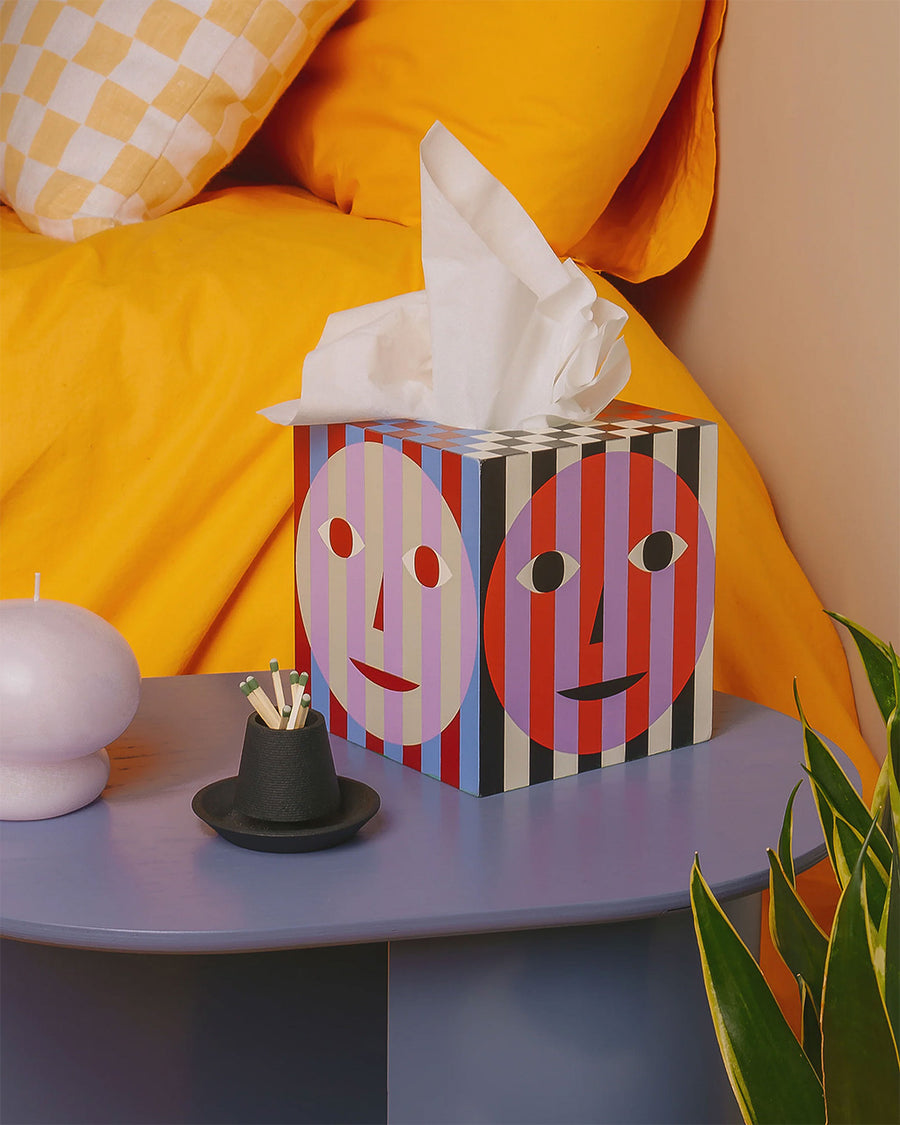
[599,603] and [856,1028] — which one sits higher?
[599,603]

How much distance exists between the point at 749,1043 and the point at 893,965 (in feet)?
0.30

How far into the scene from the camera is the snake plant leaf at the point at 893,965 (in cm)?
57

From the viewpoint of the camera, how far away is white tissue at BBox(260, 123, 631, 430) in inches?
33.2

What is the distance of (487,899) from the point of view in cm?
67

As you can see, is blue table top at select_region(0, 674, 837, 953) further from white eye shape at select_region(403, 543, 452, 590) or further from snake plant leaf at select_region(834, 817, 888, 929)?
white eye shape at select_region(403, 543, 452, 590)

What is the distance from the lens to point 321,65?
1.48 metres

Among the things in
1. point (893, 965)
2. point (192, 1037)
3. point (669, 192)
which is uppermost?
point (669, 192)

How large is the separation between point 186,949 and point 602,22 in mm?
1034

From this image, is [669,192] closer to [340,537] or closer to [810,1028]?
[340,537]

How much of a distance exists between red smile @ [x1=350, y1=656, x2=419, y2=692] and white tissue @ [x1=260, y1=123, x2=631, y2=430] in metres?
0.16

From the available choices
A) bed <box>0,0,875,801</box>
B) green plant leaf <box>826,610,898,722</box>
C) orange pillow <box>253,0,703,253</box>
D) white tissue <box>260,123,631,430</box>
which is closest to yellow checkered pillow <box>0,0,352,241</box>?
bed <box>0,0,875,801</box>

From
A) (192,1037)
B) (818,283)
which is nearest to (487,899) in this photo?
(192,1037)

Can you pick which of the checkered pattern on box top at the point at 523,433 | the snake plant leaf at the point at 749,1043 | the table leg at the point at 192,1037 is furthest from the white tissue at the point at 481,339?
the table leg at the point at 192,1037

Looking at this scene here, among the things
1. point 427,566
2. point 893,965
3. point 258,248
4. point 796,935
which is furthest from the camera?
point 258,248
